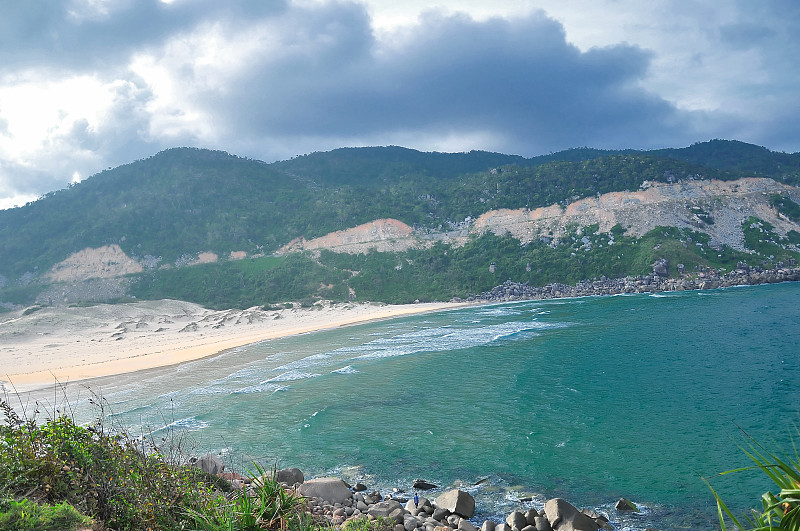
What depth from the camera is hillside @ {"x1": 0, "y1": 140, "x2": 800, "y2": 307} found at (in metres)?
81.2

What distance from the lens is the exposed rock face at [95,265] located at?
294 ft

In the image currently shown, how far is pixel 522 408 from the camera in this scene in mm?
20578

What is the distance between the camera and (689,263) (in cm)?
7088

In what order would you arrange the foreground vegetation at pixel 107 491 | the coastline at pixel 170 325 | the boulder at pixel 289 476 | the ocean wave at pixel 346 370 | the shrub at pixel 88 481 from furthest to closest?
1. the coastline at pixel 170 325
2. the ocean wave at pixel 346 370
3. the boulder at pixel 289 476
4. the shrub at pixel 88 481
5. the foreground vegetation at pixel 107 491

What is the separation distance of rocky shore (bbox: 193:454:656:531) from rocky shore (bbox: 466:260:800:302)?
64.1 m

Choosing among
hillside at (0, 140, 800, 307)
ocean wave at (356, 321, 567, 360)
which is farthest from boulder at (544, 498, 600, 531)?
hillside at (0, 140, 800, 307)

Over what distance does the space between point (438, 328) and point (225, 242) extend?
74.3 meters

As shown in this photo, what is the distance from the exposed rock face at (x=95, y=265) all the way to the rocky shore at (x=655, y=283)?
228ft

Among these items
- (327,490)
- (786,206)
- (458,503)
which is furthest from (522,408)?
(786,206)

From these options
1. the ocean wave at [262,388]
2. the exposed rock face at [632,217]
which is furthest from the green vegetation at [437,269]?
the ocean wave at [262,388]

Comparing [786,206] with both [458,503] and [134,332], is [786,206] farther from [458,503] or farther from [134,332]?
[134,332]

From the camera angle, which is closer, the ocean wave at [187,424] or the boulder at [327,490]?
the boulder at [327,490]

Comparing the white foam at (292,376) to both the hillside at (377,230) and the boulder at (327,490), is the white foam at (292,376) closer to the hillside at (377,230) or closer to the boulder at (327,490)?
the boulder at (327,490)

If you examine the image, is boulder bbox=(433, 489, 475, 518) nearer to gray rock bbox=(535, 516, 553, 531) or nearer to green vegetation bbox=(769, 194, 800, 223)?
gray rock bbox=(535, 516, 553, 531)
